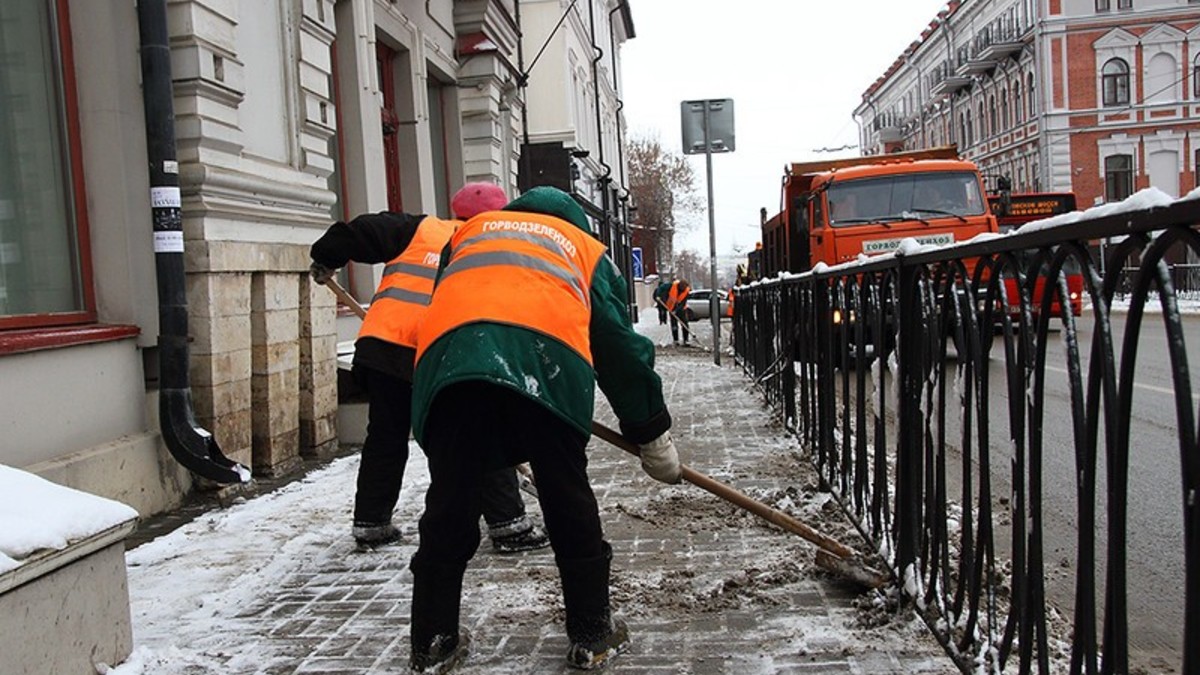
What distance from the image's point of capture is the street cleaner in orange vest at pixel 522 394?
301 cm

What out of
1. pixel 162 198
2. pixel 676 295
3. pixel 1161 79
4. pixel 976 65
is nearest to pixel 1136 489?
Result: pixel 162 198

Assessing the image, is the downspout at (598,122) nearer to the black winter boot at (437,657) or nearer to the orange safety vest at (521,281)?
the orange safety vest at (521,281)

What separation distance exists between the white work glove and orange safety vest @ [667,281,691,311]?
2057cm

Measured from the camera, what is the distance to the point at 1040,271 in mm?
2262

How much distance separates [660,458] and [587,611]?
1.98 feet

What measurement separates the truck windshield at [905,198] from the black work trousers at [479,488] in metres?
10.0

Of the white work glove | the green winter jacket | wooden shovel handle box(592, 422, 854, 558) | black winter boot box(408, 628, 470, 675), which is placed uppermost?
the green winter jacket

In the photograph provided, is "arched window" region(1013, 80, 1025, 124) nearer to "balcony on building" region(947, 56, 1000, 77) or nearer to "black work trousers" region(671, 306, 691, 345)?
"balcony on building" region(947, 56, 1000, 77)

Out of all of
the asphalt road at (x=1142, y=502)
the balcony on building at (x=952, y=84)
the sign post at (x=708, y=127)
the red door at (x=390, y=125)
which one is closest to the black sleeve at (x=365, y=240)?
the asphalt road at (x=1142, y=502)

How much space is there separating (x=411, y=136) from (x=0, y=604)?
9140mm

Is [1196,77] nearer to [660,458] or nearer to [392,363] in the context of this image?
[392,363]

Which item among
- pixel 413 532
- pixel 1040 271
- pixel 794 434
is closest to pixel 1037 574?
pixel 1040 271

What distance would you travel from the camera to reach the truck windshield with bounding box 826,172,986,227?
1226cm

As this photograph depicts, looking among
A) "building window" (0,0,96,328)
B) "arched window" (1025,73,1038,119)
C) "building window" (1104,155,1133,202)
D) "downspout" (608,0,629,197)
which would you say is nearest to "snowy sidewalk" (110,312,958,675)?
"building window" (0,0,96,328)
